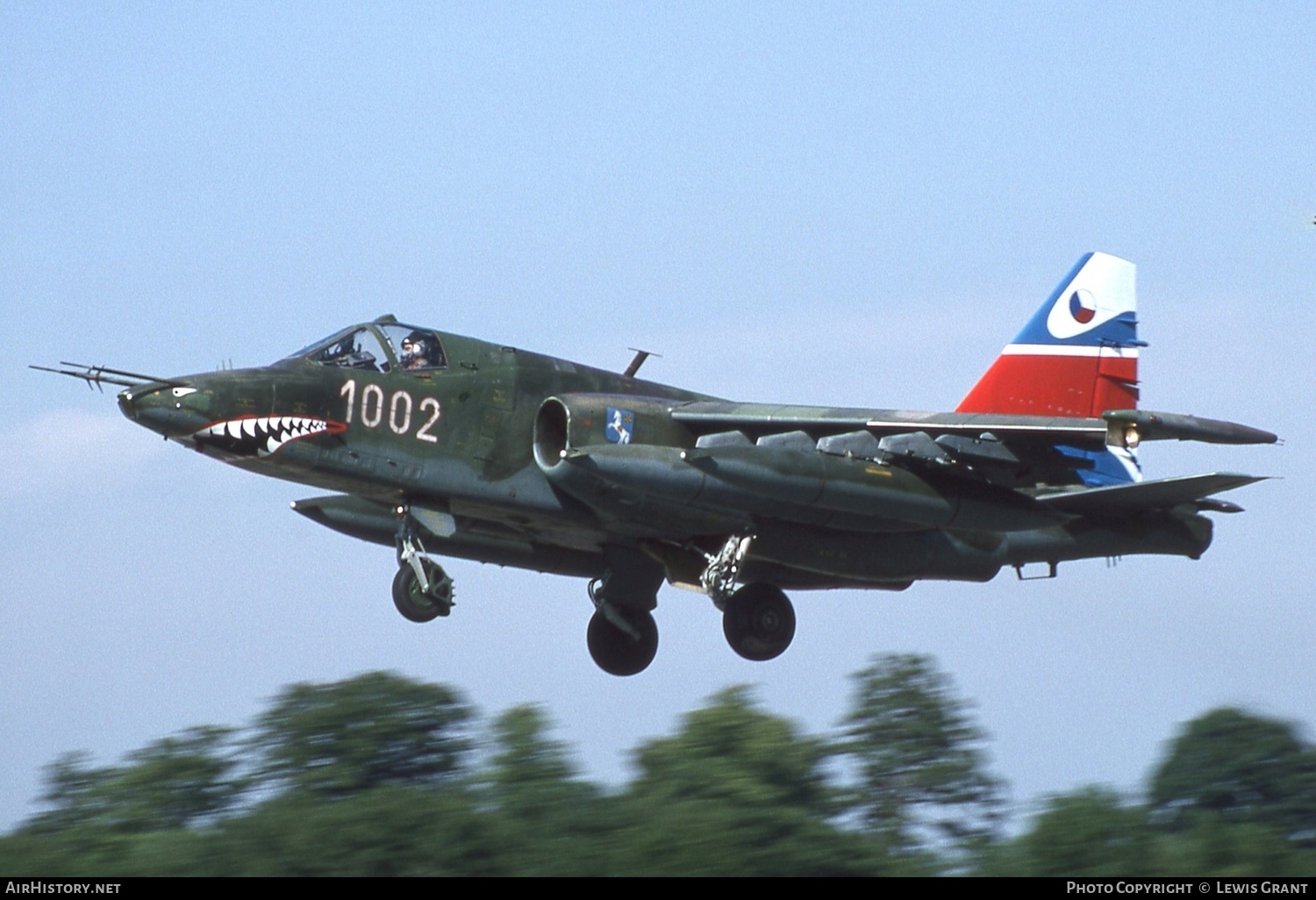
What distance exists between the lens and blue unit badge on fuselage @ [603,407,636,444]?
17.6m

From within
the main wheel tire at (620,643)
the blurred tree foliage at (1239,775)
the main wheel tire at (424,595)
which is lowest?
the blurred tree foliage at (1239,775)

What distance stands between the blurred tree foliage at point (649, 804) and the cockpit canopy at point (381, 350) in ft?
25.3

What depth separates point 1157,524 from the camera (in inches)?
776

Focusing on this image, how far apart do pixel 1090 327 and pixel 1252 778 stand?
16.8 metres

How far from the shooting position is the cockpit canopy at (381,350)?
1770cm

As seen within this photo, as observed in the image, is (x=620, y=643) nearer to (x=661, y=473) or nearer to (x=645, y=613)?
(x=645, y=613)

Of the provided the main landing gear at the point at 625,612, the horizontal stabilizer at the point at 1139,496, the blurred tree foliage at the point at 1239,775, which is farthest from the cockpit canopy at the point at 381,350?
the blurred tree foliage at the point at 1239,775

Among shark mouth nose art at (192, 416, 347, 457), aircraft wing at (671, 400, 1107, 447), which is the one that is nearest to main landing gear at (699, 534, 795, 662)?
aircraft wing at (671, 400, 1107, 447)

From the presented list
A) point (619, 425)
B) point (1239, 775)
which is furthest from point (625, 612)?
point (1239, 775)

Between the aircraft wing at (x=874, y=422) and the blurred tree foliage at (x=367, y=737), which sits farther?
the blurred tree foliage at (x=367, y=737)

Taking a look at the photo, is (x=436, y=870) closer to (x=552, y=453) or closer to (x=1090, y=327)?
(x=552, y=453)

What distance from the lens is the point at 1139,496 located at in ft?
61.8

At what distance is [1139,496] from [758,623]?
4285mm

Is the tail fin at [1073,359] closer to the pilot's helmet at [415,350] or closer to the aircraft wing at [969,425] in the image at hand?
the aircraft wing at [969,425]
